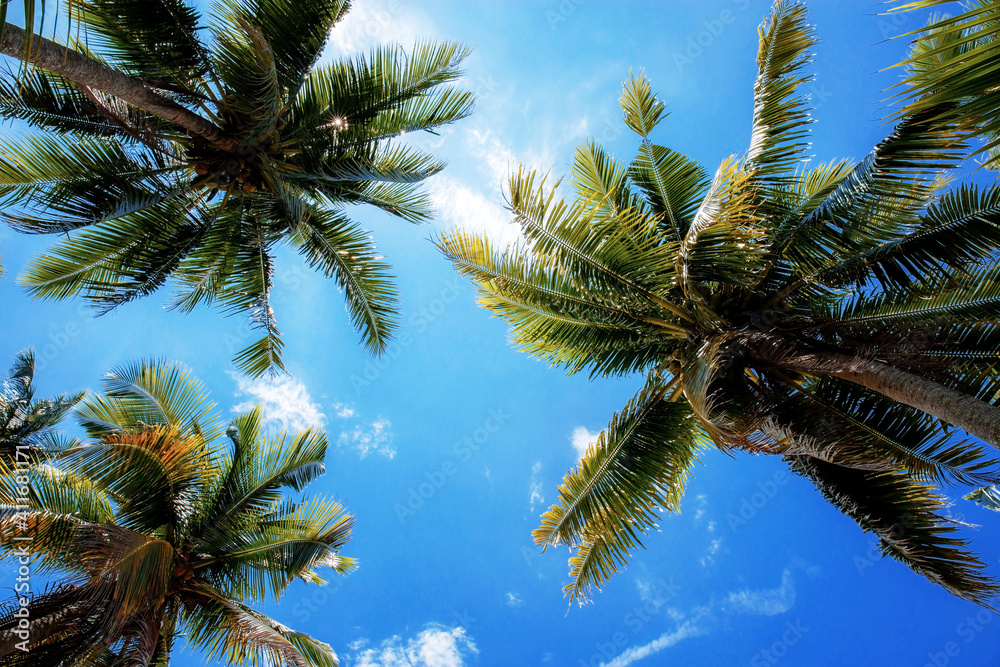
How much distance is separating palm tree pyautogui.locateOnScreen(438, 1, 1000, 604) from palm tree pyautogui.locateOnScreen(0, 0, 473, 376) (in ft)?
10.3

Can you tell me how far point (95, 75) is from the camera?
550cm

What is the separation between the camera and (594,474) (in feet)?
22.8

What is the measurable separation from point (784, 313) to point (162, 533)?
9057 mm

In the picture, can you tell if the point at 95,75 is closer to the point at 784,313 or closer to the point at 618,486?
the point at 618,486

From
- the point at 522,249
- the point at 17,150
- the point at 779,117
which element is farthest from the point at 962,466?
the point at 17,150

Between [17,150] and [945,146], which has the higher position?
[945,146]

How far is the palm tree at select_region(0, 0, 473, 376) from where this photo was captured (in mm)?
7523

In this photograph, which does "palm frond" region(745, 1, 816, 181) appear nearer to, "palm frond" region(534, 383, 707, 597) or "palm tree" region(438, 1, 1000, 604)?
"palm tree" region(438, 1, 1000, 604)

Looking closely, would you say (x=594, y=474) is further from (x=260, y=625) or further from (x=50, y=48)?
(x=50, y=48)

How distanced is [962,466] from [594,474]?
3.77 m

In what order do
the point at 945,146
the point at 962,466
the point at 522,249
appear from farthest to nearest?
the point at 522,249
the point at 962,466
the point at 945,146

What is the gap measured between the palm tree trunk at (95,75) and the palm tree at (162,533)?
3.93 meters

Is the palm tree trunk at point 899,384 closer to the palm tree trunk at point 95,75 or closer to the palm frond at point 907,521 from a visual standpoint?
the palm frond at point 907,521

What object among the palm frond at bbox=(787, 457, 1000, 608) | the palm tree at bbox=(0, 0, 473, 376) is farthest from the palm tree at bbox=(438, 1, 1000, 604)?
the palm tree at bbox=(0, 0, 473, 376)
